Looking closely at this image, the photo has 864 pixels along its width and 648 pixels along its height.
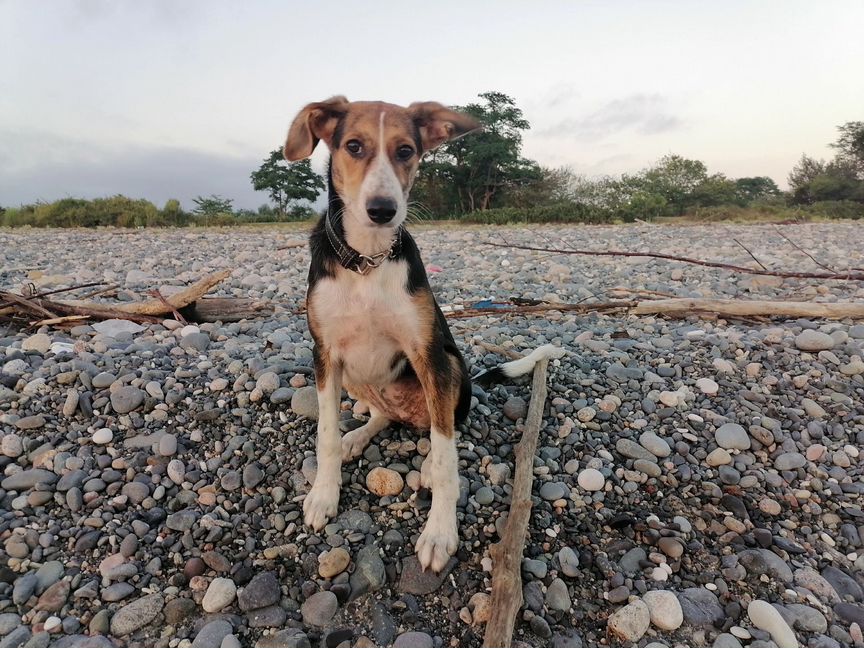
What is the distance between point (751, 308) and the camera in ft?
18.1

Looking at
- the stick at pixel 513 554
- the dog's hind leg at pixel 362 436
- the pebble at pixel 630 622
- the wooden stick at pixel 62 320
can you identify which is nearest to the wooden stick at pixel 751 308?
the stick at pixel 513 554

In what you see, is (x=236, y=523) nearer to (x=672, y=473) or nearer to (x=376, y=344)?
(x=376, y=344)

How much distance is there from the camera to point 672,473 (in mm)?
3139

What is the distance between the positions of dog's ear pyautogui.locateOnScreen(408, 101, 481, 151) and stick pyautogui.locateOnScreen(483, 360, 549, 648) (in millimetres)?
1910

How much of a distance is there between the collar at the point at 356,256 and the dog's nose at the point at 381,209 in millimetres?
257

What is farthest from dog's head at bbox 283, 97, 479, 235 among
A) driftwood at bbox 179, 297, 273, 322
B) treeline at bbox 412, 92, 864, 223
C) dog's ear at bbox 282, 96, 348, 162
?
treeline at bbox 412, 92, 864, 223

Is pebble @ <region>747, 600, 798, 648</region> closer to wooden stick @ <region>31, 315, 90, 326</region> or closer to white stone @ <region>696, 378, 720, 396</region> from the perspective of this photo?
white stone @ <region>696, 378, 720, 396</region>

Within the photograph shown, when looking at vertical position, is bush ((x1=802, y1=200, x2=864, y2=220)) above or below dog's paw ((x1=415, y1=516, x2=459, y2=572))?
above

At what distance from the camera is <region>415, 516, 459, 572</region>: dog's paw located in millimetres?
A: 2543

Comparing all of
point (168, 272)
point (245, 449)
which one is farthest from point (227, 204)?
point (245, 449)

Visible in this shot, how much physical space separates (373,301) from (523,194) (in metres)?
37.1

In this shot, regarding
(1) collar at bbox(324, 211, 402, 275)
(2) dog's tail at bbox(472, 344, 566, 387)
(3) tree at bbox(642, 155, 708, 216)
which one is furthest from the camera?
(3) tree at bbox(642, 155, 708, 216)

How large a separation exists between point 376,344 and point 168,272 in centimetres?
769

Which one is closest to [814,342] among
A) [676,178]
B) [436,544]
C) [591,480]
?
[591,480]
